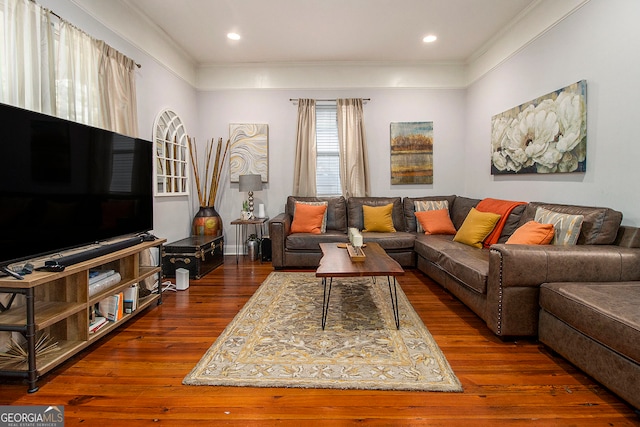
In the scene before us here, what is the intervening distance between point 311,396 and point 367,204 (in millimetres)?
3298

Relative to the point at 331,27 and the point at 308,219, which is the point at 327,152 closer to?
the point at 308,219

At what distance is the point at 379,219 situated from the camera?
4.44 metres

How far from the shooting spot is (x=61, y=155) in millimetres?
2002

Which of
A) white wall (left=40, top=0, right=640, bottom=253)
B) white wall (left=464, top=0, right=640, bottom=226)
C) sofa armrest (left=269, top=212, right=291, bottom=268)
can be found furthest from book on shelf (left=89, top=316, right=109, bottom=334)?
white wall (left=464, top=0, right=640, bottom=226)

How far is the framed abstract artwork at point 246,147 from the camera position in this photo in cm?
498

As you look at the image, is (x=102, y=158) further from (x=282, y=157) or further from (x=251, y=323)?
(x=282, y=157)

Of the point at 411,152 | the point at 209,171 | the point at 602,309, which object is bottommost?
the point at 602,309

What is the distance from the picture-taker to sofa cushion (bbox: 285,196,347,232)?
4.67 metres

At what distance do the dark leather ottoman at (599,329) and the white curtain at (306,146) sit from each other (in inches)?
135

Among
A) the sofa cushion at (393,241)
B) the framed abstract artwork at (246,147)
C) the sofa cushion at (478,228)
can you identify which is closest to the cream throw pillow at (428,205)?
the sofa cushion at (393,241)

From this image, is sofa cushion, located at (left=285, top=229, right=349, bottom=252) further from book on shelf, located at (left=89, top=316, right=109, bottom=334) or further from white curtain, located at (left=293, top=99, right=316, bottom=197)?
book on shelf, located at (left=89, top=316, right=109, bottom=334)

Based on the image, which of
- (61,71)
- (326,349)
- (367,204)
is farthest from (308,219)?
(61,71)

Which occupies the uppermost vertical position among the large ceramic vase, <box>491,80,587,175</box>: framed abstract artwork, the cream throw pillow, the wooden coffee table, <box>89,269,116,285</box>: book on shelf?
<box>491,80,587,175</box>: framed abstract artwork

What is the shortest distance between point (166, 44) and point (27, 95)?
7.48ft
